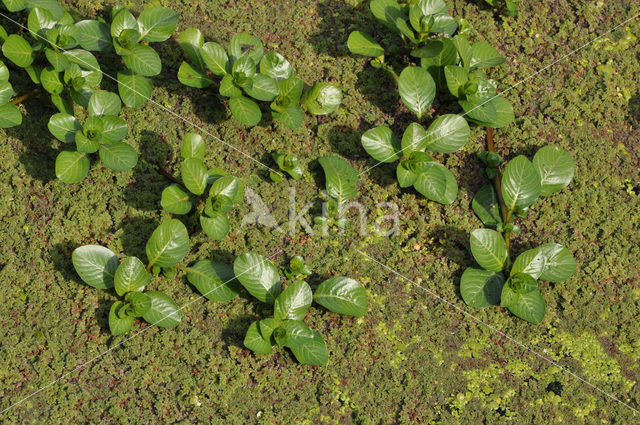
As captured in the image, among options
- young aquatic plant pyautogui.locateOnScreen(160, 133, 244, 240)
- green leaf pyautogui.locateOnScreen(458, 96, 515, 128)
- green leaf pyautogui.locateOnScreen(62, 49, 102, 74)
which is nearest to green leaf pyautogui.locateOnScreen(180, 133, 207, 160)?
young aquatic plant pyautogui.locateOnScreen(160, 133, 244, 240)

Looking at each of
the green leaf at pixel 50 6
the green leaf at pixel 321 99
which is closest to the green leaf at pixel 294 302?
the green leaf at pixel 321 99

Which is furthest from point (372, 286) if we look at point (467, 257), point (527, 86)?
point (527, 86)

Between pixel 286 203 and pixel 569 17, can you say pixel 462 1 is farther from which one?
pixel 286 203

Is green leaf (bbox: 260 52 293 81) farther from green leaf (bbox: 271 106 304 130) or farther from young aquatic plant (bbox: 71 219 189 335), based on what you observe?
young aquatic plant (bbox: 71 219 189 335)

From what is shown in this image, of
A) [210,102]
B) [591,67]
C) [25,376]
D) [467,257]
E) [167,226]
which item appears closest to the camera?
[25,376]

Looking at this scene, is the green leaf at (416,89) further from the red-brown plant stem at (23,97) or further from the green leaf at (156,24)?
the red-brown plant stem at (23,97)
